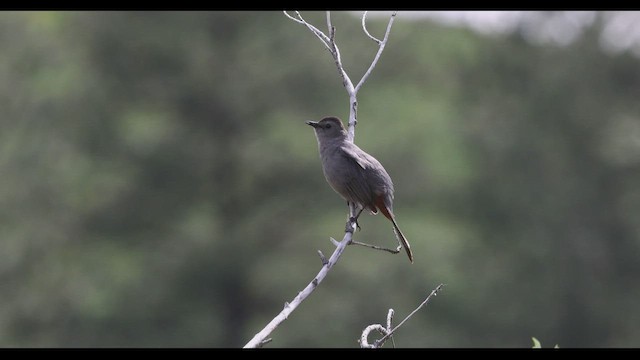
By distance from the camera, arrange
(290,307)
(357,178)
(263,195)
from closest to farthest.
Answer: (290,307) < (357,178) < (263,195)

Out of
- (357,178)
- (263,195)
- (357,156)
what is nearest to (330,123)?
(357,156)

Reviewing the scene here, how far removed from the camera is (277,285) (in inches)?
910

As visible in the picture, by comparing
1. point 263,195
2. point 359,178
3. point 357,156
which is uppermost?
point 357,156

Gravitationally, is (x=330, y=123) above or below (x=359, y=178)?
above

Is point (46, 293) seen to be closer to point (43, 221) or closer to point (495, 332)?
point (43, 221)

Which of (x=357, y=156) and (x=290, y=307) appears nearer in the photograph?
(x=290, y=307)

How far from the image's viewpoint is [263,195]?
24.2 meters

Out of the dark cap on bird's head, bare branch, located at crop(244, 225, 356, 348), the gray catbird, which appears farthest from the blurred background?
bare branch, located at crop(244, 225, 356, 348)

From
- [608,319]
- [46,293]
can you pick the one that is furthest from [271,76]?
[608,319]

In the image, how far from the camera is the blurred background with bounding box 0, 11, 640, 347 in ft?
76.2

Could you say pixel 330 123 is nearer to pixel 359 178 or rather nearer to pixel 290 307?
pixel 359 178

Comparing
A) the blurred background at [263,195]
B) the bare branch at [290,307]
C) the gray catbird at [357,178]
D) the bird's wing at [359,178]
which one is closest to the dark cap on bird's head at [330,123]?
the gray catbird at [357,178]

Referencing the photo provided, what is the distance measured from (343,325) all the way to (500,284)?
693 centimetres

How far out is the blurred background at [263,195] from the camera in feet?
76.2
